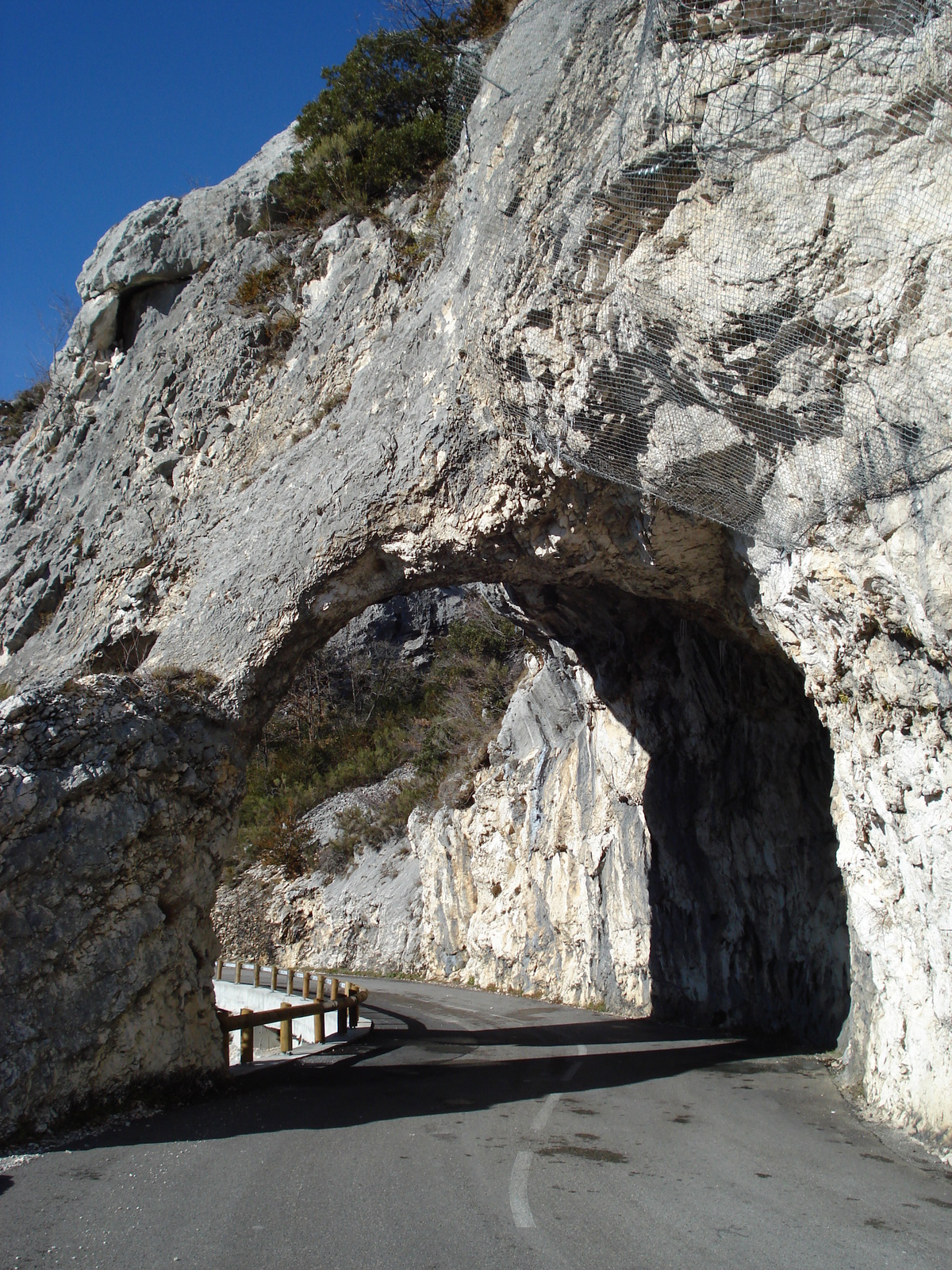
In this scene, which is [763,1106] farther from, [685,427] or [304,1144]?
[685,427]

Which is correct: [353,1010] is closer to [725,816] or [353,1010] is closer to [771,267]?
[725,816]

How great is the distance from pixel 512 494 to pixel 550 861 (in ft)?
30.8

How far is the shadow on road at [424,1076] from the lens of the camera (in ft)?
22.3

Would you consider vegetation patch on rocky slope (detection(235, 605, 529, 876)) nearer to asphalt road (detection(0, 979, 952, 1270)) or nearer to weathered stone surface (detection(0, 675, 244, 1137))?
weathered stone surface (detection(0, 675, 244, 1137))

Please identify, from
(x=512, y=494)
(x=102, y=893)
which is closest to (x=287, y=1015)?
(x=102, y=893)

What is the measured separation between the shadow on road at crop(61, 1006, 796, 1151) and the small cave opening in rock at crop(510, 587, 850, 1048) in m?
0.93

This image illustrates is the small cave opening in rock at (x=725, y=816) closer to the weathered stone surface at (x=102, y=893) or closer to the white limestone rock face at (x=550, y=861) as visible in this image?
the white limestone rock face at (x=550, y=861)

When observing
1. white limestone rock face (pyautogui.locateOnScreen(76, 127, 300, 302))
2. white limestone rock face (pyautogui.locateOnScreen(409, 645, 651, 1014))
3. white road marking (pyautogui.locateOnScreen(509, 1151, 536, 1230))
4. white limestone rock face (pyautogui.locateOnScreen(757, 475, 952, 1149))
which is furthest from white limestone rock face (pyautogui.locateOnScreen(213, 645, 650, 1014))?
white limestone rock face (pyautogui.locateOnScreen(76, 127, 300, 302))

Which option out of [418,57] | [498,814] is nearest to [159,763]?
[498,814]

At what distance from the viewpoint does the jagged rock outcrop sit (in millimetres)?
6211

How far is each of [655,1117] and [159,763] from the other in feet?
17.5

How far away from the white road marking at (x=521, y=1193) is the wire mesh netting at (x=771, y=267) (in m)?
5.11

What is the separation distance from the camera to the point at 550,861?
16828mm

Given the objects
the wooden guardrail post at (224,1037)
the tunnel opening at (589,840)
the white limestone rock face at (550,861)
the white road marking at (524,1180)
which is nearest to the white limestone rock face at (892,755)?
the white road marking at (524,1180)
